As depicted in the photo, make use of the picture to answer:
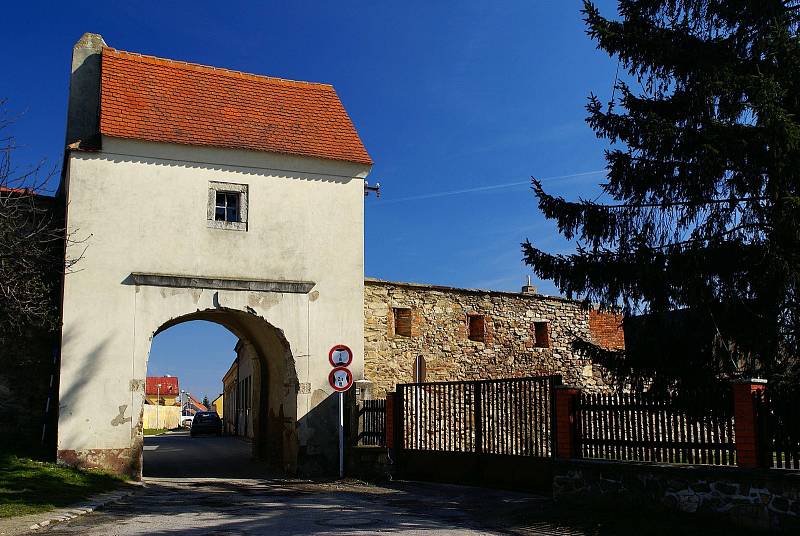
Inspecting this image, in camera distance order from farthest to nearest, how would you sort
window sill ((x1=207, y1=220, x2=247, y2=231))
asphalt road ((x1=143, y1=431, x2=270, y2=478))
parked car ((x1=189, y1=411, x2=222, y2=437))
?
parked car ((x1=189, y1=411, x2=222, y2=437)), asphalt road ((x1=143, y1=431, x2=270, y2=478)), window sill ((x1=207, y1=220, x2=247, y2=231))

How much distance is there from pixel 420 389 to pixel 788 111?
28.6ft

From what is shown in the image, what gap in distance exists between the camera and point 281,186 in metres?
17.5

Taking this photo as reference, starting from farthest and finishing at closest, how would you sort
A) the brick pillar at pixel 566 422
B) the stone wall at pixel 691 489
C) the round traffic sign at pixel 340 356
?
the round traffic sign at pixel 340 356
the brick pillar at pixel 566 422
the stone wall at pixel 691 489

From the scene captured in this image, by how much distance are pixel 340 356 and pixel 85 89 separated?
28.8 feet

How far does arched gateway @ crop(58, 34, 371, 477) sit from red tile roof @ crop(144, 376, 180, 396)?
285 ft

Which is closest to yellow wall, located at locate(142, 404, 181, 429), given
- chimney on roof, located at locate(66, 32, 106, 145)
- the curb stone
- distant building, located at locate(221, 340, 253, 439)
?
distant building, located at locate(221, 340, 253, 439)

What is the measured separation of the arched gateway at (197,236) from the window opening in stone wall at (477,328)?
175 inches

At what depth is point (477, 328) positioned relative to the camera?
2106 centimetres

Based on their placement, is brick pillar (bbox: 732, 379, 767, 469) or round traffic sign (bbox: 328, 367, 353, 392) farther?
round traffic sign (bbox: 328, 367, 353, 392)

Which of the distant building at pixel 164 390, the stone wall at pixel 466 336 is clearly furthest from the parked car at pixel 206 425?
the distant building at pixel 164 390

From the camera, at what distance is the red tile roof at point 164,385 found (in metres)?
100

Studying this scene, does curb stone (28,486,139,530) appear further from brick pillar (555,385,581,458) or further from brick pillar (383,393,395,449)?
brick pillar (555,385,581,458)

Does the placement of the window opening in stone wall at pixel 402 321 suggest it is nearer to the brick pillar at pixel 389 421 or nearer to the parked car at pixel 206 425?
the brick pillar at pixel 389 421

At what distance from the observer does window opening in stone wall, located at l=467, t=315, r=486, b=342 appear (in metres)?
21.0
